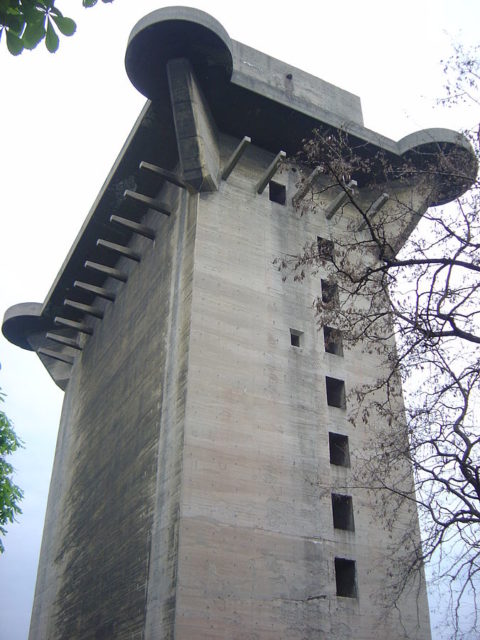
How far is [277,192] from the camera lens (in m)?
23.0

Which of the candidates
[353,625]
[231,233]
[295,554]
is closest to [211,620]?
[295,554]

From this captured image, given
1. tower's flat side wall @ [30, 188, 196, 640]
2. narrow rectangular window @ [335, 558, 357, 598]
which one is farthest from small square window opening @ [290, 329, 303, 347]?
narrow rectangular window @ [335, 558, 357, 598]

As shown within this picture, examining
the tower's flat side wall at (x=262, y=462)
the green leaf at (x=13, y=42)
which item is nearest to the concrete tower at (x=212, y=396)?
the tower's flat side wall at (x=262, y=462)

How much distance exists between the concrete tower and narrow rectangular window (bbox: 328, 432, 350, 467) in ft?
0.18

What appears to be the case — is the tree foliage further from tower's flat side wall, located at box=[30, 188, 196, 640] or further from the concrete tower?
tower's flat side wall, located at box=[30, 188, 196, 640]

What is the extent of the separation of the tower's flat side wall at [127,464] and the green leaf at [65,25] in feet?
42.7

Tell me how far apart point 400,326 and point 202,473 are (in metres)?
7.92

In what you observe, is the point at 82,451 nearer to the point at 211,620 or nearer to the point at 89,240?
the point at 89,240

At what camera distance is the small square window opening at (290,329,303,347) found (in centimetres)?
2030

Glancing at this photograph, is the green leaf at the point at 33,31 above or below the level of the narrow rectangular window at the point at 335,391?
below

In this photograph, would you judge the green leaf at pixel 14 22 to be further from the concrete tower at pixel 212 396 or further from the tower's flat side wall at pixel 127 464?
the tower's flat side wall at pixel 127 464

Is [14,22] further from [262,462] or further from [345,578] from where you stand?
[345,578]

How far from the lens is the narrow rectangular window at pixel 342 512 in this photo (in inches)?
734

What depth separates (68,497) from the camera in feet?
86.3
